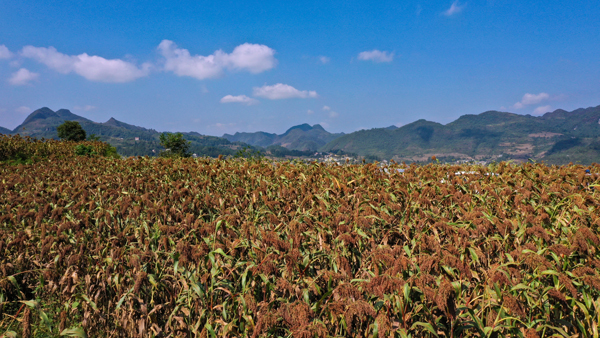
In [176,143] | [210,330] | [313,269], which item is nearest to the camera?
[210,330]

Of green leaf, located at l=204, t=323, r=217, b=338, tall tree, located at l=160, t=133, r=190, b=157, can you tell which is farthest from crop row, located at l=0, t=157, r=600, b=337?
tall tree, located at l=160, t=133, r=190, b=157

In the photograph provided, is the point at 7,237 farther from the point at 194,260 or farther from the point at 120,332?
the point at 194,260

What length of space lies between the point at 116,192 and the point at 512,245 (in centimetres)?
454

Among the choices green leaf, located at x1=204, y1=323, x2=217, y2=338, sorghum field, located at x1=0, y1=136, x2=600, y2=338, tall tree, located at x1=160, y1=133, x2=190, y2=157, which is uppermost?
tall tree, located at x1=160, y1=133, x2=190, y2=157

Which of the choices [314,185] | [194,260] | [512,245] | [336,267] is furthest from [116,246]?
[512,245]

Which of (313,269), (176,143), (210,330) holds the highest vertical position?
(176,143)

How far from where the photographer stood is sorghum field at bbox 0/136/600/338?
1.72 m

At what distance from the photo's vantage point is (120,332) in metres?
2.43

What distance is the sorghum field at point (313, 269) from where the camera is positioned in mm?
1720

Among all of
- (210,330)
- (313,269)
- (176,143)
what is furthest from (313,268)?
(176,143)

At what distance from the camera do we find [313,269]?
8.13 feet

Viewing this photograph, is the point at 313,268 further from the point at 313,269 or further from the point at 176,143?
the point at 176,143

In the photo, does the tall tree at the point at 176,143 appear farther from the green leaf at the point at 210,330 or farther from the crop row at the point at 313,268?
Result: the green leaf at the point at 210,330

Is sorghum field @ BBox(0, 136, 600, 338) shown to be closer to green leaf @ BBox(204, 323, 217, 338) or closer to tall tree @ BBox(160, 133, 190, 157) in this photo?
green leaf @ BBox(204, 323, 217, 338)
